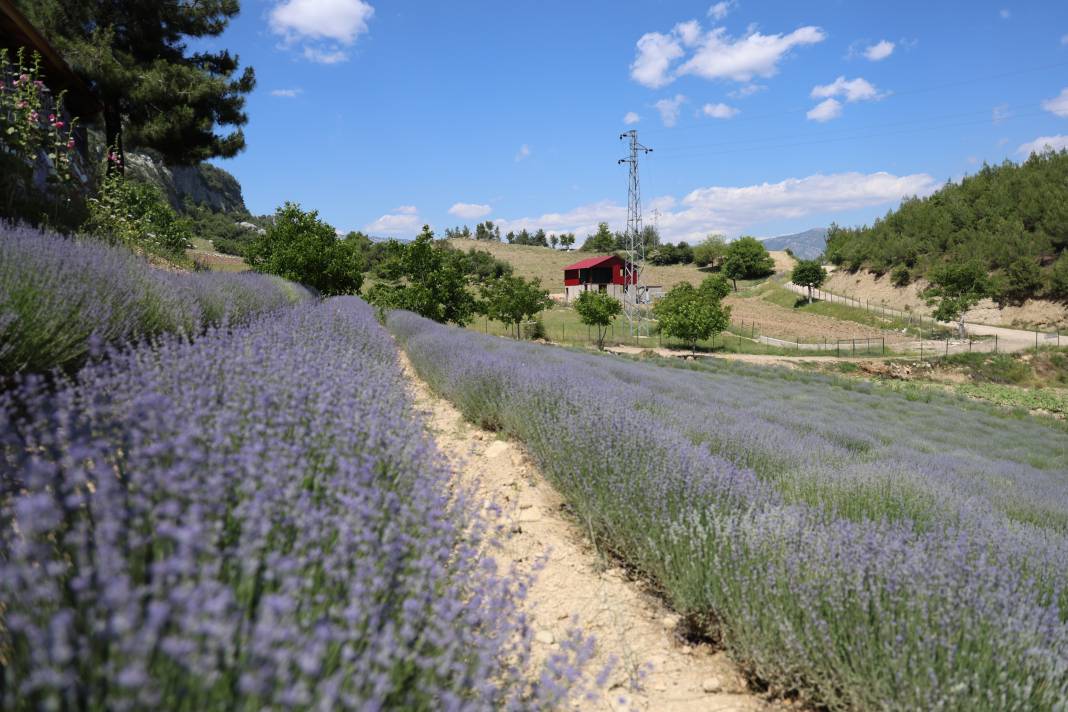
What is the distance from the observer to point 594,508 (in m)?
3.20

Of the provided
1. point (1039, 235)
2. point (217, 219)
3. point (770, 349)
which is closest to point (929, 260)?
point (1039, 235)

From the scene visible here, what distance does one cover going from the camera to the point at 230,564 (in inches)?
45.6

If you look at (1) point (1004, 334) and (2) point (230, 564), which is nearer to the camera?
(2) point (230, 564)

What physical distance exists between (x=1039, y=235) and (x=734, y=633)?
53.5 m

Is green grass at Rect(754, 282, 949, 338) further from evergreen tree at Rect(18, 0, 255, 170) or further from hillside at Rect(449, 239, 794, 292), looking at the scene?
evergreen tree at Rect(18, 0, 255, 170)

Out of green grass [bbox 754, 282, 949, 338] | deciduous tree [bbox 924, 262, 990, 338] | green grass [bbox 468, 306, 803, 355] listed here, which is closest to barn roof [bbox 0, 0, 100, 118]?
green grass [bbox 468, 306, 803, 355]

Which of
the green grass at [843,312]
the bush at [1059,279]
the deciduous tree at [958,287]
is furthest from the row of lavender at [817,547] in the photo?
the bush at [1059,279]

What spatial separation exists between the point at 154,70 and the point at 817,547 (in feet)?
44.1

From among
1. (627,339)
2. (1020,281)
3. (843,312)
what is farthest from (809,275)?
(627,339)

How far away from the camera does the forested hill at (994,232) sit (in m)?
39.8

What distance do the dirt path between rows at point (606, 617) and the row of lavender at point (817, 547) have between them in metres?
0.13

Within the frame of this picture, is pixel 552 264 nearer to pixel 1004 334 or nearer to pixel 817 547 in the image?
pixel 1004 334

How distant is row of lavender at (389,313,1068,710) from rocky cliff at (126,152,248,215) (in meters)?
78.3

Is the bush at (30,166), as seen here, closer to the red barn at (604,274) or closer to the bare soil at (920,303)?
the red barn at (604,274)
